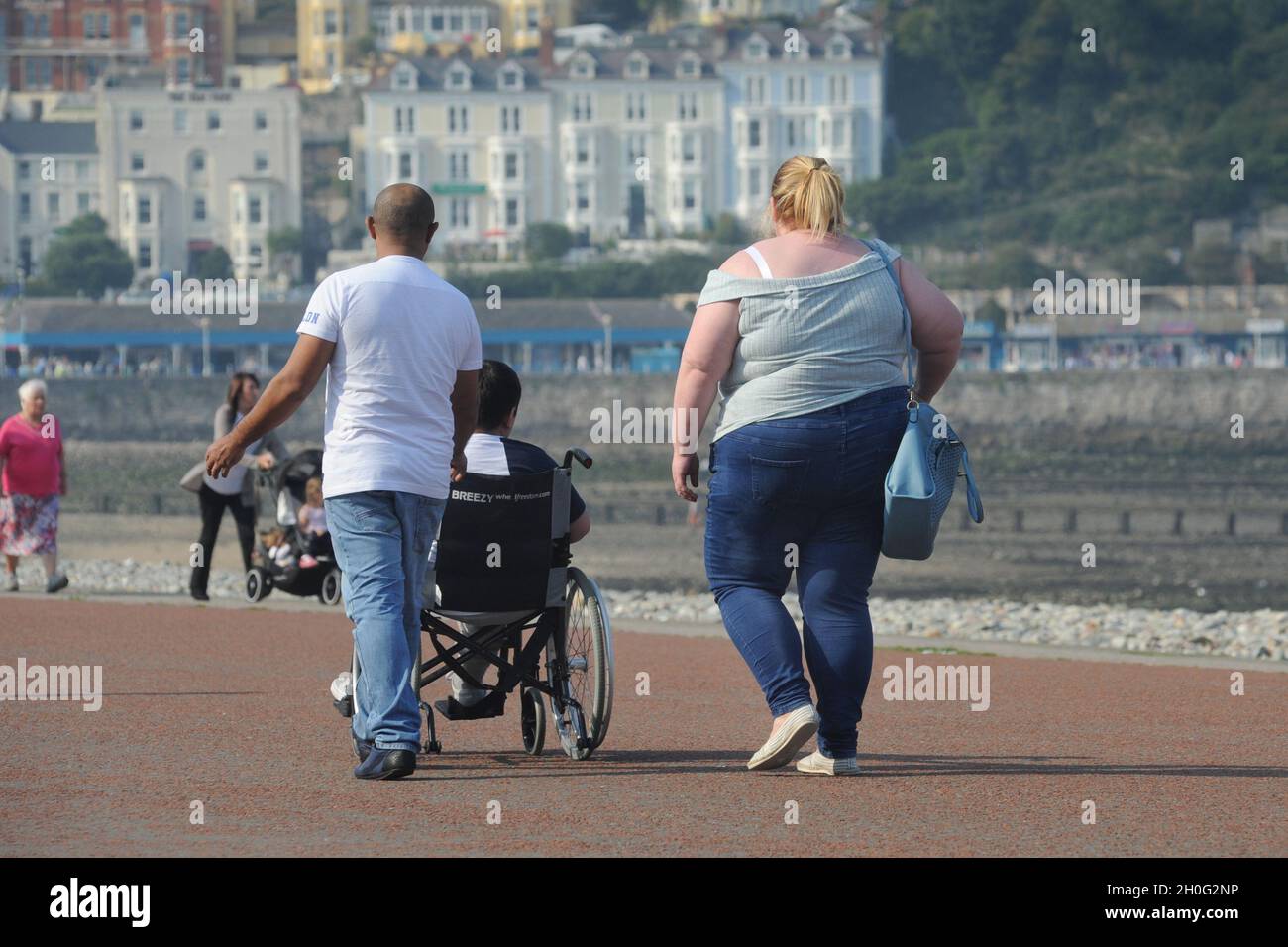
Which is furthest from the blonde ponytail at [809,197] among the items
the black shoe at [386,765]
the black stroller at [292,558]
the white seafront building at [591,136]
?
the white seafront building at [591,136]

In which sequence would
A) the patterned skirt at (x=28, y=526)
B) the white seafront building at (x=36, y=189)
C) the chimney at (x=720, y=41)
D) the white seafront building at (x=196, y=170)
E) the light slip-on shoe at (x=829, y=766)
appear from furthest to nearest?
1. the chimney at (x=720, y=41)
2. the white seafront building at (x=36, y=189)
3. the white seafront building at (x=196, y=170)
4. the patterned skirt at (x=28, y=526)
5. the light slip-on shoe at (x=829, y=766)

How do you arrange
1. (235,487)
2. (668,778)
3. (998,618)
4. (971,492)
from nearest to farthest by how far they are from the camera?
(668,778), (971,492), (235,487), (998,618)

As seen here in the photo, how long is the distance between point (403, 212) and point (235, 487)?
7.68m

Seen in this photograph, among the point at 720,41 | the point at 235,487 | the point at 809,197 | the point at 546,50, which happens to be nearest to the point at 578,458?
the point at 809,197

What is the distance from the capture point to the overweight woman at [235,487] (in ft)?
42.8

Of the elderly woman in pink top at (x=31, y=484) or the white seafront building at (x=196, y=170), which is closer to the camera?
the elderly woman in pink top at (x=31, y=484)

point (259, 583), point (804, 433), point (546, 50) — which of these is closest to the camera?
point (804, 433)

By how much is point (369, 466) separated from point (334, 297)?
450mm

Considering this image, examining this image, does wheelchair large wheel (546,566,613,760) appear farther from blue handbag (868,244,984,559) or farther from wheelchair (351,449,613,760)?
blue handbag (868,244,984,559)

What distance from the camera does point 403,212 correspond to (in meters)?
5.87

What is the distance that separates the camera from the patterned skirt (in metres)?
13.9

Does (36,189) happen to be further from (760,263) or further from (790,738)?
(790,738)

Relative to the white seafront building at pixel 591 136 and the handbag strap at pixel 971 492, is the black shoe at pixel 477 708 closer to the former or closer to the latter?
the handbag strap at pixel 971 492

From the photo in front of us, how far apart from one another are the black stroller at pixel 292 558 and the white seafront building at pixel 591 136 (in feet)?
338
